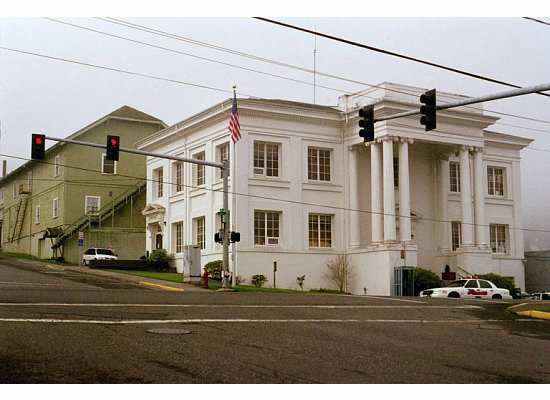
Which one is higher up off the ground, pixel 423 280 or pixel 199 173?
pixel 199 173

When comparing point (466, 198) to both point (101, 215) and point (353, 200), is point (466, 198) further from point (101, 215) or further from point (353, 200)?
point (101, 215)

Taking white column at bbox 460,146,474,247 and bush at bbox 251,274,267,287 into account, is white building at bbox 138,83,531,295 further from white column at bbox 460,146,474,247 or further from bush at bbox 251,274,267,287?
bush at bbox 251,274,267,287

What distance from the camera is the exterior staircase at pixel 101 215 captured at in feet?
183

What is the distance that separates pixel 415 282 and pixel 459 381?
1184 inches

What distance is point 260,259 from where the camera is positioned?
132 feet

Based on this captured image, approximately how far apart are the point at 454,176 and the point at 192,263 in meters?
20.7

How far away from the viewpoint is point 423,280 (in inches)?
1560

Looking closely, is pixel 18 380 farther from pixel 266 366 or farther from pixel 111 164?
pixel 111 164

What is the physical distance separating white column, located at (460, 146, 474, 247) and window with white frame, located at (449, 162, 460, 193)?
3.19m

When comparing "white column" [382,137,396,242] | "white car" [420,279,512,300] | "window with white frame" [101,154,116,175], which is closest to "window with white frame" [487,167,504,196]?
"white column" [382,137,396,242]

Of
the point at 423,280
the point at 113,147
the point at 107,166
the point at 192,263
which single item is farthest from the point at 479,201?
the point at 107,166

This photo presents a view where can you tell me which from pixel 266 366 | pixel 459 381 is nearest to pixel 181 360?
pixel 266 366

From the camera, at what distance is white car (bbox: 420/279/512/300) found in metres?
35.8

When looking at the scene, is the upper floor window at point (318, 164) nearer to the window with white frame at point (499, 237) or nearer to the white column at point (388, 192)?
the white column at point (388, 192)
